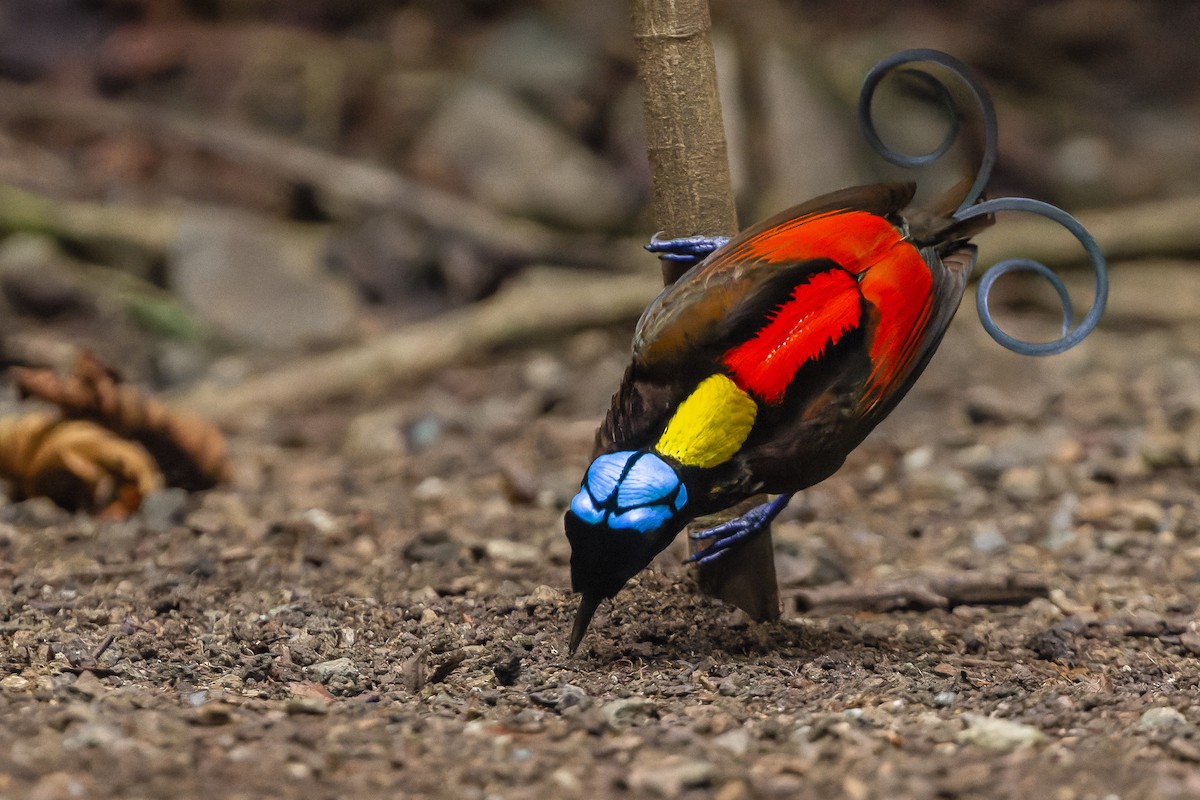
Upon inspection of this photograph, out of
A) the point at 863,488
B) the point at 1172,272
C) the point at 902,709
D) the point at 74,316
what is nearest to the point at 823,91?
the point at 1172,272

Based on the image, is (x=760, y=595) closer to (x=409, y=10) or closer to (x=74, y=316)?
(x=74, y=316)

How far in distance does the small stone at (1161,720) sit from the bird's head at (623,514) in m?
0.84

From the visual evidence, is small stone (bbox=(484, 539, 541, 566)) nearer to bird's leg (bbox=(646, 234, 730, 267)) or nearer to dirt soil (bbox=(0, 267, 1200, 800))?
dirt soil (bbox=(0, 267, 1200, 800))

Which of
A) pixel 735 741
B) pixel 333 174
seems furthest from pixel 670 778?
pixel 333 174

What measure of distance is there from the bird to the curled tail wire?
160mm

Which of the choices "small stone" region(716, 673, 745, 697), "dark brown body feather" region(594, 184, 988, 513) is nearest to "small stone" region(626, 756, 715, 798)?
"small stone" region(716, 673, 745, 697)

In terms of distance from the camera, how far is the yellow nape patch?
7.44ft

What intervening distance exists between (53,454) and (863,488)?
7.87 ft

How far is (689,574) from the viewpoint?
2.78 meters

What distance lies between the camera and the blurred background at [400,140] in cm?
594

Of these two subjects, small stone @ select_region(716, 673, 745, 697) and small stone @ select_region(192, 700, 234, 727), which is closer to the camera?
small stone @ select_region(192, 700, 234, 727)

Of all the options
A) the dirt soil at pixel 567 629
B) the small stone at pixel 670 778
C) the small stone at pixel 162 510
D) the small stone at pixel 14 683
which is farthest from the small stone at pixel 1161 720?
the small stone at pixel 162 510

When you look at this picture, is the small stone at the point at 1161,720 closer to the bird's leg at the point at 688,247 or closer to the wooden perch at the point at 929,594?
the wooden perch at the point at 929,594

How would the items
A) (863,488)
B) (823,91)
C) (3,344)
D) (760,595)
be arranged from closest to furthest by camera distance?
(760,595) < (863,488) < (3,344) < (823,91)
